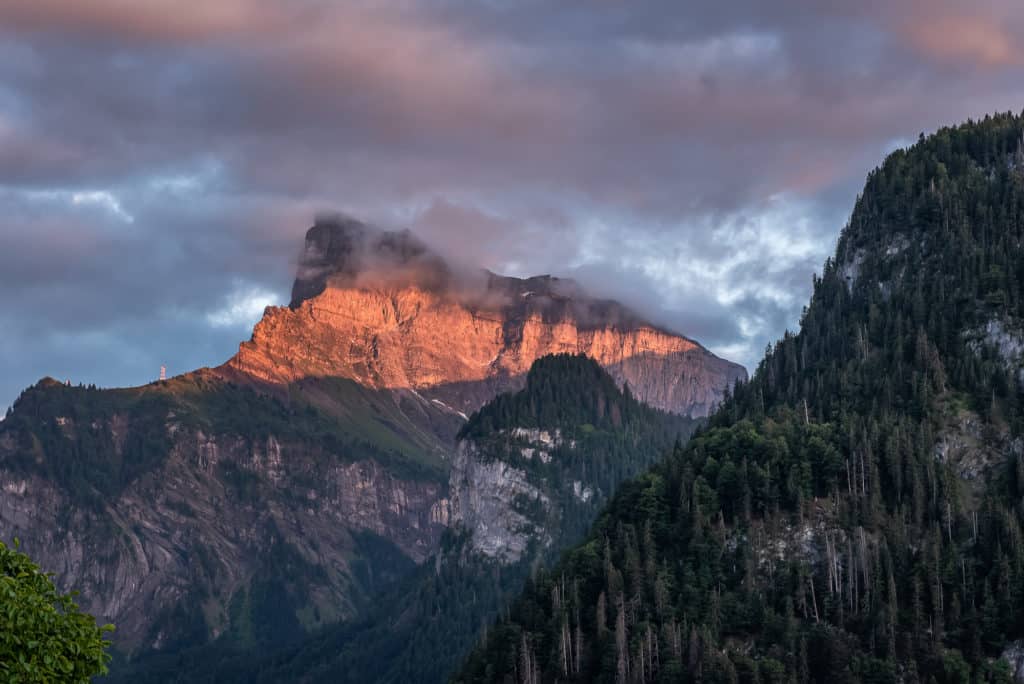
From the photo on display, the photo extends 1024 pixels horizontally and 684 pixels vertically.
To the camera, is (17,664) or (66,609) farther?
(66,609)

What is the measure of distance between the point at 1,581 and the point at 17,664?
3689 millimetres

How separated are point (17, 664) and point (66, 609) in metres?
5.82

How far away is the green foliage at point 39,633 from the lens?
2430 inches

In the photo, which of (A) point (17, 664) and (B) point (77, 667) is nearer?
(A) point (17, 664)

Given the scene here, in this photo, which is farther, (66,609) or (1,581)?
(66,609)

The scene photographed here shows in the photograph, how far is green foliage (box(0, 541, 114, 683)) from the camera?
202ft

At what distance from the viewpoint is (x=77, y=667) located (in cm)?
6600

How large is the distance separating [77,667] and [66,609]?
295cm

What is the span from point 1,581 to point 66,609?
6.03 m

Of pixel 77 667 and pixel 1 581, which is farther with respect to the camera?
pixel 77 667

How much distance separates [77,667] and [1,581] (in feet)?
21.8

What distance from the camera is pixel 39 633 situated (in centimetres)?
6369

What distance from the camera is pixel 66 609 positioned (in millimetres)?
67312

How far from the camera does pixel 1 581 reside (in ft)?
203
